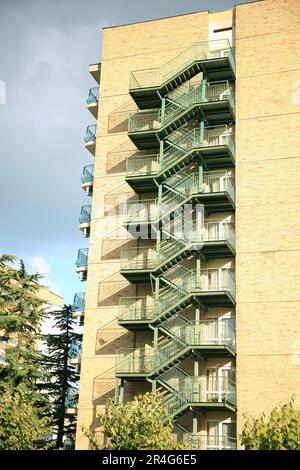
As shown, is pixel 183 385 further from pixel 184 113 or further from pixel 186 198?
pixel 184 113

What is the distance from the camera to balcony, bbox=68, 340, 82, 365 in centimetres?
3962

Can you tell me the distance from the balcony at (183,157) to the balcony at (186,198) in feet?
2.18

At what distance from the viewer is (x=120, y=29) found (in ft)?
150

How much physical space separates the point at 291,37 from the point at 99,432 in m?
24.1

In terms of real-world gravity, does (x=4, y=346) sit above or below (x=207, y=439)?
above

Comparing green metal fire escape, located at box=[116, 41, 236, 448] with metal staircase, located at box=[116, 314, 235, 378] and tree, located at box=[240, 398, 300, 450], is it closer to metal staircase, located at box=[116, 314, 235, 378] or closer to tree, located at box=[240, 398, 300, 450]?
metal staircase, located at box=[116, 314, 235, 378]

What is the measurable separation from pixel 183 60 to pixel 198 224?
10895 millimetres

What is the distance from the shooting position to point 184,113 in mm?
39188

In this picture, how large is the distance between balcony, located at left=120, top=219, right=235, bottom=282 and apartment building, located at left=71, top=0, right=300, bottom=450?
0.26ft

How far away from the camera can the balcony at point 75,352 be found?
39.6 meters

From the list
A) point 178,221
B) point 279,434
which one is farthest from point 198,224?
point 279,434

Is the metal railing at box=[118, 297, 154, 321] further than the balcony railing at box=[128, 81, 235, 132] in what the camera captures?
No

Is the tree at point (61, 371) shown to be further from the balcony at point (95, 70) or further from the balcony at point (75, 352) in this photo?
the balcony at point (95, 70)

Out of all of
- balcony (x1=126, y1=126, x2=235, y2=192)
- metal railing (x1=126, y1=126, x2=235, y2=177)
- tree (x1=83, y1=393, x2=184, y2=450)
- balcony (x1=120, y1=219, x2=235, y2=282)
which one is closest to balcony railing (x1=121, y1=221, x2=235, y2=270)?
balcony (x1=120, y1=219, x2=235, y2=282)
